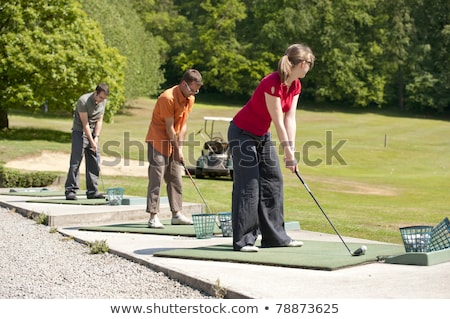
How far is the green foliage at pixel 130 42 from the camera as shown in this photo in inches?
1889

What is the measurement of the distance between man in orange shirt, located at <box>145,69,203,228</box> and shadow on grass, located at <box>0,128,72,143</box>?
2352cm

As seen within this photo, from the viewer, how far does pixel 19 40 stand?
3219cm

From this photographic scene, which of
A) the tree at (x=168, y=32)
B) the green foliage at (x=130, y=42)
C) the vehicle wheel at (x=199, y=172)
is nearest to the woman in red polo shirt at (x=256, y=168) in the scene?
the vehicle wheel at (x=199, y=172)

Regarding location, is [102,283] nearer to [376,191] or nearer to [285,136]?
[285,136]

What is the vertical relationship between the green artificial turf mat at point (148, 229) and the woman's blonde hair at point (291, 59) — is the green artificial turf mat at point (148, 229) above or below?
below

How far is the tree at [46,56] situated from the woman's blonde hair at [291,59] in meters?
25.9

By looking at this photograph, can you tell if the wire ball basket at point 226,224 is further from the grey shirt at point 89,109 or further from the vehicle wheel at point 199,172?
the vehicle wheel at point 199,172

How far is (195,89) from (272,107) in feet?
7.45

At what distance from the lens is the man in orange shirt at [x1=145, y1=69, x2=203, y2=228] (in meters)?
9.45

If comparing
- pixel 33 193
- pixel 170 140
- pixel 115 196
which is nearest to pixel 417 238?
pixel 170 140

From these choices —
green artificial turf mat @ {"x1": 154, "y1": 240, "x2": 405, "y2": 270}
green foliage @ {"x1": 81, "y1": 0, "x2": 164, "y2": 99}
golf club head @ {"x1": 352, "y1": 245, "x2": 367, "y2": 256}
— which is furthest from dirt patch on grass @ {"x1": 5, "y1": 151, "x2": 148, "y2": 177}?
green foliage @ {"x1": 81, "y1": 0, "x2": 164, "y2": 99}

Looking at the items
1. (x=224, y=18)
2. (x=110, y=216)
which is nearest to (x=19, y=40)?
(x=110, y=216)

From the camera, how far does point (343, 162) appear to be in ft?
126

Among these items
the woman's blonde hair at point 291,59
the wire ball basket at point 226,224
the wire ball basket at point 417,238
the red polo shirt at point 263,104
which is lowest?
the wire ball basket at point 226,224
